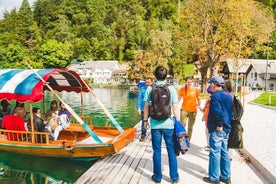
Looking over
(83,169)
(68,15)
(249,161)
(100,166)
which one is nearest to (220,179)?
(249,161)

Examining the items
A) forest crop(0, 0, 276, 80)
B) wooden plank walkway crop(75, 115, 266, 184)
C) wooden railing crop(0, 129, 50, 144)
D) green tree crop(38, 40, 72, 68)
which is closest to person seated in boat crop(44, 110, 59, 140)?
wooden railing crop(0, 129, 50, 144)

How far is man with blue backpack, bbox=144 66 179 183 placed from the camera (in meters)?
6.02

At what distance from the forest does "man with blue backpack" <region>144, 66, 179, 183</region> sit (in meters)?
31.0

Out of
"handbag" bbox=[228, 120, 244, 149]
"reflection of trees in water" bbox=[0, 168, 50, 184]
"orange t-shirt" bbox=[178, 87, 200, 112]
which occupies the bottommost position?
"reflection of trees in water" bbox=[0, 168, 50, 184]

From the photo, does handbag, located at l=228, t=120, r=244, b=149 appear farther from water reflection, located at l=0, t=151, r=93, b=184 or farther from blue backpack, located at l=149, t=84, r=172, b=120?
water reflection, located at l=0, t=151, r=93, b=184

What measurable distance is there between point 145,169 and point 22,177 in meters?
5.01

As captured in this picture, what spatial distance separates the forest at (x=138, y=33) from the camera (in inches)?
1442

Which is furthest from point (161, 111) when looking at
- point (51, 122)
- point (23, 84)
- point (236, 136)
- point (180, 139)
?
point (51, 122)

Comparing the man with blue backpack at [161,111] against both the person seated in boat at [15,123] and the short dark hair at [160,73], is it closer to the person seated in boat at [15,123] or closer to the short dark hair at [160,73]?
the short dark hair at [160,73]

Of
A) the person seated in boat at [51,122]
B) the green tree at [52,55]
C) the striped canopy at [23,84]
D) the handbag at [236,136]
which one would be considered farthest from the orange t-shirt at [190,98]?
the green tree at [52,55]

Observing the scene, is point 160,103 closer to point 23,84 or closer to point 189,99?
point 189,99

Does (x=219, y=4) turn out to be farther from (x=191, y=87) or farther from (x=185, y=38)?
(x=191, y=87)

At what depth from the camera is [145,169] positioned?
743 cm

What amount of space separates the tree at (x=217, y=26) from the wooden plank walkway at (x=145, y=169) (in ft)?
93.4
